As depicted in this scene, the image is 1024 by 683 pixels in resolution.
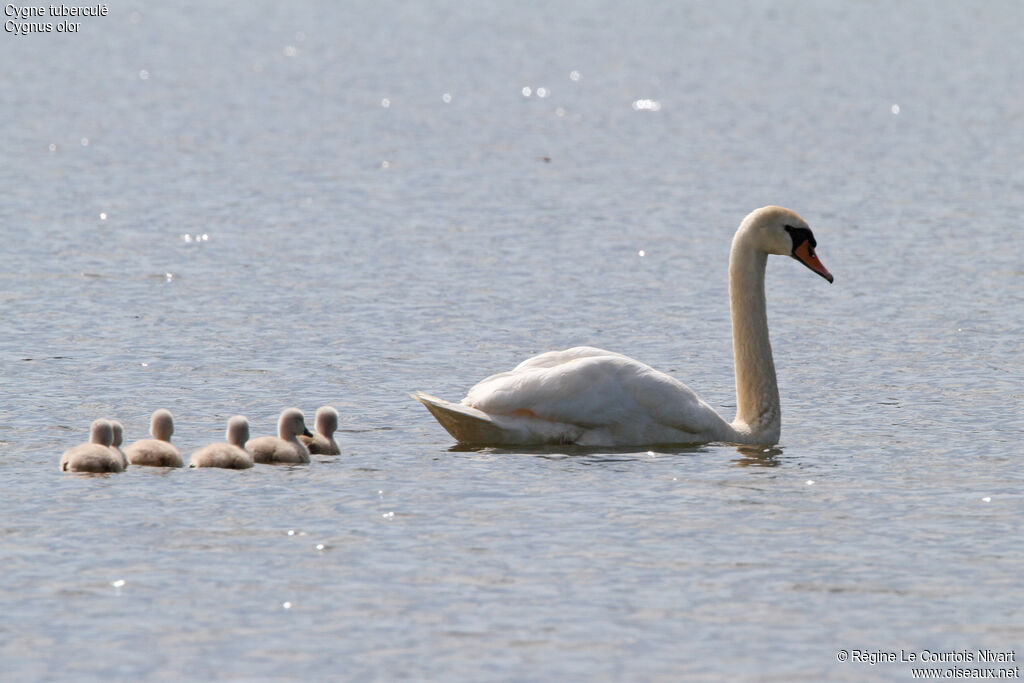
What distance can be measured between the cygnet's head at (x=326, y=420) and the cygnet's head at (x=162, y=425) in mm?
911

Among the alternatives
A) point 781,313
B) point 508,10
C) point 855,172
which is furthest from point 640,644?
point 508,10

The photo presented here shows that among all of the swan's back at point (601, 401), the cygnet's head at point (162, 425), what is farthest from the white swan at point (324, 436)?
the swan's back at point (601, 401)

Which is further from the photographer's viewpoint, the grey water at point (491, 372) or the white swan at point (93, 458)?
the white swan at point (93, 458)

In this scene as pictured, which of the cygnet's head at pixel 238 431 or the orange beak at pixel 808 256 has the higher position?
the orange beak at pixel 808 256

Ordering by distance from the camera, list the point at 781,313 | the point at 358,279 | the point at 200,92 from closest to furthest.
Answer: the point at 781,313 → the point at 358,279 → the point at 200,92

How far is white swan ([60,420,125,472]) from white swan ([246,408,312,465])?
85cm

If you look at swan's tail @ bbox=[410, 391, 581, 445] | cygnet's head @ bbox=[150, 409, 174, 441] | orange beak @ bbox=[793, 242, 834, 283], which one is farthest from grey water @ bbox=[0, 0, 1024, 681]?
orange beak @ bbox=[793, 242, 834, 283]

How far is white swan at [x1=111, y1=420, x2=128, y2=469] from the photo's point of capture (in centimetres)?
1114

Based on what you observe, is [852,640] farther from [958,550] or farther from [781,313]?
[781,313]

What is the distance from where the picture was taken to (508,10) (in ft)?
253

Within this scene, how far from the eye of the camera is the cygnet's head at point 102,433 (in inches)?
440

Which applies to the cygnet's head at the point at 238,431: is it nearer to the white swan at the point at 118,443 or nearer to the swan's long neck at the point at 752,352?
the white swan at the point at 118,443

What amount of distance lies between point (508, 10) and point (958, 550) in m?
69.0

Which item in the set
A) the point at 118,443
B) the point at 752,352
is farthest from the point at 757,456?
the point at 118,443
